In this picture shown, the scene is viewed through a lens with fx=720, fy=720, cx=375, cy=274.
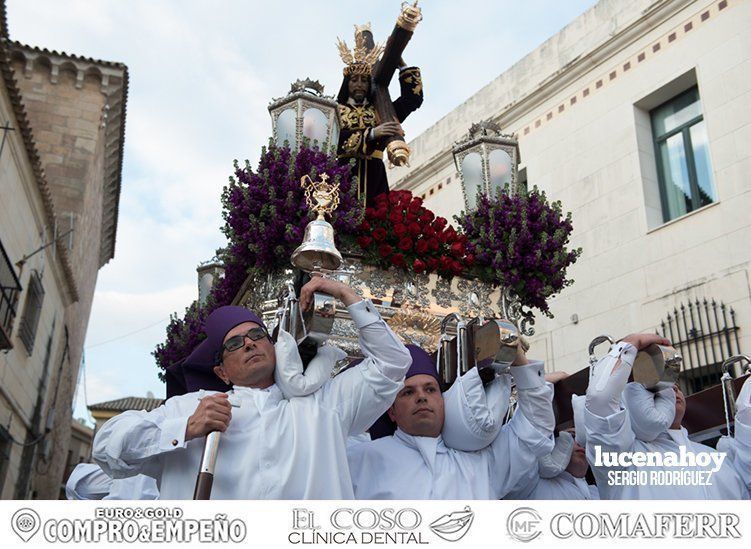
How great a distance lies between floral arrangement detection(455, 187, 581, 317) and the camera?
481cm

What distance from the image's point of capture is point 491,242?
487 centimetres

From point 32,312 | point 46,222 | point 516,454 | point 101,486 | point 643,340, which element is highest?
point 46,222

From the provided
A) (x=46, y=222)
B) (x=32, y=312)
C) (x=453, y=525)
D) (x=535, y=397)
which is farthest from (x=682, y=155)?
(x=32, y=312)

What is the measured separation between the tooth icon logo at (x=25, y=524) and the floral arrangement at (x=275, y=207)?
232cm

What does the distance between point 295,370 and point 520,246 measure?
2.48 metres

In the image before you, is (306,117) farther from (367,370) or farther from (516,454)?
(516,454)

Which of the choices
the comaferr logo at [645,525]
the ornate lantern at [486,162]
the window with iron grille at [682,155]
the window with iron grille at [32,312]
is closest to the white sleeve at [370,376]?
the comaferr logo at [645,525]

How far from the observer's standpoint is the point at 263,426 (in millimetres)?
2676

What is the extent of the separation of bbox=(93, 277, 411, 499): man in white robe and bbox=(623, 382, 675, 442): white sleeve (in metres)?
1.11

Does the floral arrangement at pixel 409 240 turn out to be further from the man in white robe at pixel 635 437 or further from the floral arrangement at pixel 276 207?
the man in white robe at pixel 635 437

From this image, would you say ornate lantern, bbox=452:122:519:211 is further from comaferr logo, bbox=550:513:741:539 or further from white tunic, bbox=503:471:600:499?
comaferr logo, bbox=550:513:741:539

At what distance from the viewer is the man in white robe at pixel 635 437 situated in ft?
9.53

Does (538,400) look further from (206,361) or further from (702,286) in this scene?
(702,286)

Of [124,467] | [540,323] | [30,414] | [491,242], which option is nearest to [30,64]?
[30,414]
